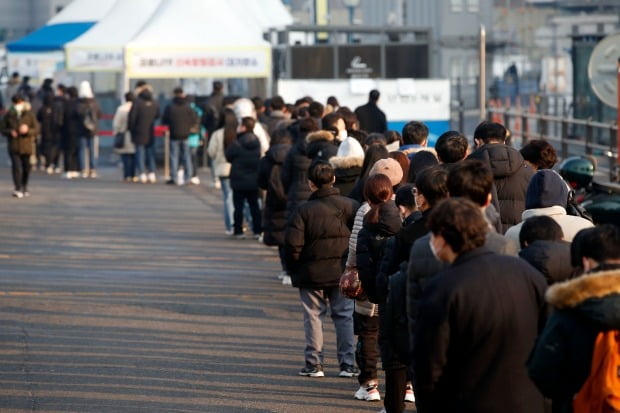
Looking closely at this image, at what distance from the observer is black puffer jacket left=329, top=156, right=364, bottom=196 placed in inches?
506

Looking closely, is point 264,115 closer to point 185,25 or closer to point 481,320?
point 185,25

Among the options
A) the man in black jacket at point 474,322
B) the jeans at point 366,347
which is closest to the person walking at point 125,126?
the jeans at point 366,347

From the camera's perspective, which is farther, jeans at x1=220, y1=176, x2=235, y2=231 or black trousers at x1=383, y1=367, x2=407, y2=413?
jeans at x1=220, y1=176, x2=235, y2=231

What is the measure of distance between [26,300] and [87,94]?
623 inches

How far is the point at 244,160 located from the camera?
60.5 ft

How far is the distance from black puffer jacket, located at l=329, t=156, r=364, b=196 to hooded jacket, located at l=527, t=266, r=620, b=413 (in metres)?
7.41

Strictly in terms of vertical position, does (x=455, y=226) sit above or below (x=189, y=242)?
above

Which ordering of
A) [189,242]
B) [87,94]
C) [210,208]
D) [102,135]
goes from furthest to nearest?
[102,135]
[87,94]
[210,208]
[189,242]

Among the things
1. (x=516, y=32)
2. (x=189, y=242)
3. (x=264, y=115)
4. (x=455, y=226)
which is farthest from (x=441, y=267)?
(x=516, y=32)

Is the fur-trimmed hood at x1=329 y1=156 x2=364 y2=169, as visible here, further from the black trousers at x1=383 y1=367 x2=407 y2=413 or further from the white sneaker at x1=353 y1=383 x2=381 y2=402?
the black trousers at x1=383 y1=367 x2=407 y2=413

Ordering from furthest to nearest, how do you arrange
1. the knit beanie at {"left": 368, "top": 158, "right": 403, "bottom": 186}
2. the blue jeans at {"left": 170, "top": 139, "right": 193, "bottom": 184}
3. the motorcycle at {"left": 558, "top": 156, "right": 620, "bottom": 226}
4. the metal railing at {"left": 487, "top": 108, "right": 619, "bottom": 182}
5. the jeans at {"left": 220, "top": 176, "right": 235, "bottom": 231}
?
1. the blue jeans at {"left": 170, "top": 139, "right": 193, "bottom": 184}
2. the metal railing at {"left": 487, "top": 108, "right": 619, "bottom": 182}
3. the jeans at {"left": 220, "top": 176, "right": 235, "bottom": 231}
4. the motorcycle at {"left": 558, "top": 156, "right": 620, "bottom": 226}
5. the knit beanie at {"left": 368, "top": 158, "right": 403, "bottom": 186}

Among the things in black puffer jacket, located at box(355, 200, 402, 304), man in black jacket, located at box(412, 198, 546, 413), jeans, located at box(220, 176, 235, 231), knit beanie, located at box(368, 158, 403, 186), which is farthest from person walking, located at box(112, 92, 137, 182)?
man in black jacket, located at box(412, 198, 546, 413)

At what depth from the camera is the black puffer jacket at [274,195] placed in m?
15.3

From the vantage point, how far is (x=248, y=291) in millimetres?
14750
